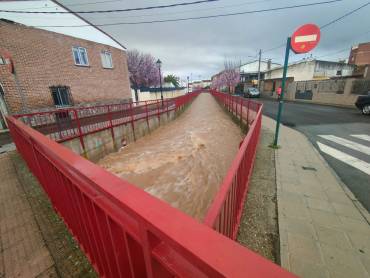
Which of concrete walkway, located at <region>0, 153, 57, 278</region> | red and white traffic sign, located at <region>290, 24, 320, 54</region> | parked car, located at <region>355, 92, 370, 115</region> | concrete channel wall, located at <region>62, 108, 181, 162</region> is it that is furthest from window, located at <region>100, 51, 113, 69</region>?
parked car, located at <region>355, 92, 370, 115</region>

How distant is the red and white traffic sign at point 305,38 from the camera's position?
177 inches

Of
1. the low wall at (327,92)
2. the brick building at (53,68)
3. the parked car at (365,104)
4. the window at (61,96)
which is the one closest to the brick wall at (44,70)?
the brick building at (53,68)

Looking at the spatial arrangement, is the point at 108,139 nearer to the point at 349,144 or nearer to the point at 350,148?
the point at 350,148

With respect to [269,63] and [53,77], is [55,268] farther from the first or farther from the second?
[269,63]

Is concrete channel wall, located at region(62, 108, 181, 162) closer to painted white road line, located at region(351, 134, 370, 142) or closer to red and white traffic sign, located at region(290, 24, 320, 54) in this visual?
red and white traffic sign, located at region(290, 24, 320, 54)

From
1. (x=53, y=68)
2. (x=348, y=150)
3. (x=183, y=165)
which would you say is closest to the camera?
(x=348, y=150)

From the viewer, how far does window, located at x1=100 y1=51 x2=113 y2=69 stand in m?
16.3

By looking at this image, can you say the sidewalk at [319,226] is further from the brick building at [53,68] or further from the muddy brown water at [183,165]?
the brick building at [53,68]

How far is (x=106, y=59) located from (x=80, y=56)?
2.92 m

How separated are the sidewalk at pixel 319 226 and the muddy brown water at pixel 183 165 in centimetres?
178

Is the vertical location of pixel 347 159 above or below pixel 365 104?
below

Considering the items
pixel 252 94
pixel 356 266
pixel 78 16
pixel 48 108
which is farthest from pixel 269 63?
pixel 356 266

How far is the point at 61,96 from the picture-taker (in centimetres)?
1287

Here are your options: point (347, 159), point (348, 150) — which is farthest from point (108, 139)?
point (348, 150)
